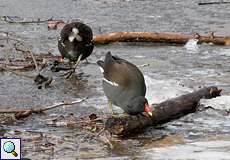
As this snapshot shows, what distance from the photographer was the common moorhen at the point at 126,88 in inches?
288

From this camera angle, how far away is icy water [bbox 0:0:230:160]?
23.0 ft

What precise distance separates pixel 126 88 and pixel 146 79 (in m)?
2.53

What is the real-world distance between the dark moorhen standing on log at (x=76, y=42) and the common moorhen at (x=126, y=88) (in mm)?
2849

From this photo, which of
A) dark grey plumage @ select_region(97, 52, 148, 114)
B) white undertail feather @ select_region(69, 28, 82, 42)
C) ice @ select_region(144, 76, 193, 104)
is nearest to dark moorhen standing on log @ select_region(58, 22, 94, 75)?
white undertail feather @ select_region(69, 28, 82, 42)

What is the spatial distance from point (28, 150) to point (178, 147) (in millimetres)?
1620

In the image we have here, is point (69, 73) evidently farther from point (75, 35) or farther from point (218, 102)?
point (218, 102)

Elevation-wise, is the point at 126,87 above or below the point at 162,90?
above

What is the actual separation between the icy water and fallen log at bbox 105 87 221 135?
0.11 m

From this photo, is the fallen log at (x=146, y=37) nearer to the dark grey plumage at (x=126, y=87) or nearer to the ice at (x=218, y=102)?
the ice at (x=218, y=102)

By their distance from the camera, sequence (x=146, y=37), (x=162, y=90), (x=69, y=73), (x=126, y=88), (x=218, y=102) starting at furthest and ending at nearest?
1. (x=146, y=37)
2. (x=69, y=73)
3. (x=162, y=90)
4. (x=218, y=102)
5. (x=126, y=88)

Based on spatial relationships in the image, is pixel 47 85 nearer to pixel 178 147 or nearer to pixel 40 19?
pixel 178 147

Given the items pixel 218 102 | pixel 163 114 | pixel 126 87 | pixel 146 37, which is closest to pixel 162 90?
pixel 218 102

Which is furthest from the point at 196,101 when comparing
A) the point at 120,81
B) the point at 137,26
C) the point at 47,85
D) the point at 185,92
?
the point at 137,26

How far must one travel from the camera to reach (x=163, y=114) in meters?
7.88
